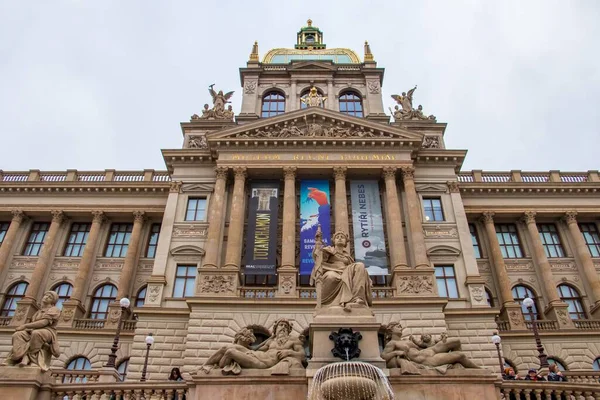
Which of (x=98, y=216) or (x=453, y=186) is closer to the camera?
(x=453, y=186)

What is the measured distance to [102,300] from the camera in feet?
113

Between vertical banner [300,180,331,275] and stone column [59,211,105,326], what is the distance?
15.7 metres

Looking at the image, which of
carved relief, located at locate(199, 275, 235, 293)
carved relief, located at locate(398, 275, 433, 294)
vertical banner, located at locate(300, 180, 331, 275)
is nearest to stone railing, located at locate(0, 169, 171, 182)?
vertical banner, located at locate(300, 180, 331, 275)

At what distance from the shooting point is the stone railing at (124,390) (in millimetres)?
10508

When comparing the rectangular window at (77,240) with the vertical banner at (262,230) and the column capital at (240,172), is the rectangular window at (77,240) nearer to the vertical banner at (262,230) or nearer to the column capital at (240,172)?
the column capital at (240,172)

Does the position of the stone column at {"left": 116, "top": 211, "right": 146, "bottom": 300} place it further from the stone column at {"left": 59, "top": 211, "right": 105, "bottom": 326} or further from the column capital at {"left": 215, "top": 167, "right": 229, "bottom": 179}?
the column capital at {"left": 215, "top": 167, "right": 229, "bottom": 179}

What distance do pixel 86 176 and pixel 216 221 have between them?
15.6 m

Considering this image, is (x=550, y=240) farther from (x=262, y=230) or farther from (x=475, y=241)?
(x=262, y=230)

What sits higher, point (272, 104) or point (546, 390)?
point (272, 104)

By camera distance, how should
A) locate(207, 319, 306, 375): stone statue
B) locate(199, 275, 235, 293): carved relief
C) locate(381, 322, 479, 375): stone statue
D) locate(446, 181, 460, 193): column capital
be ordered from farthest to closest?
locate(446, 181, 460, 193): column capital
locate(199, 275, 235, 293): carved relief
locate(381, 322, 479, 375): stone statue
locate(207, 319, 306, 375): stone statue

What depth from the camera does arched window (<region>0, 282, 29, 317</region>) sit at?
1349 inches

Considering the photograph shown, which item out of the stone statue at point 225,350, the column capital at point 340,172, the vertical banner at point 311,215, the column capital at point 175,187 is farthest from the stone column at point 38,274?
the stone statue at point 225,350

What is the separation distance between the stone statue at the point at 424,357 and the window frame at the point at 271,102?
3188 centimetres

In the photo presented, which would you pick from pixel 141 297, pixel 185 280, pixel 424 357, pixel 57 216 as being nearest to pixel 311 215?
pixel 185 280
